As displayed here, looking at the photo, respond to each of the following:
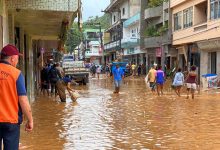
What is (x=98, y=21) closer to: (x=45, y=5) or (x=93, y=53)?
(x=93, y=53)

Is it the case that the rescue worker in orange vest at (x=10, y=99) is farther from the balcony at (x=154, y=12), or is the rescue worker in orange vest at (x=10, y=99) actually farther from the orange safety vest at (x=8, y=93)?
the balcony at (x=154, y=12)

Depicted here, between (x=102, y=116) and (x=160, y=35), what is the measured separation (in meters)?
31.7

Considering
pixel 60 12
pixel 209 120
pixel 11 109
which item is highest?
pixel 60 12

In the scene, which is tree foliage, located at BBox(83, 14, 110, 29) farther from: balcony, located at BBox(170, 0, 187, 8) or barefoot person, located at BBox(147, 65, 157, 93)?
barefoot person, located at BBox(147, 65, 157, 93)

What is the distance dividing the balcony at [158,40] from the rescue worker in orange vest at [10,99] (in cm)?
3614

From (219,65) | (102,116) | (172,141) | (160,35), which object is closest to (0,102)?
(172,141)

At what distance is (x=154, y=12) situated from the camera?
46469 millimetres

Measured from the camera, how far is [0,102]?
14.7 ft

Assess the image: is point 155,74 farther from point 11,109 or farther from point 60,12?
point 11,109

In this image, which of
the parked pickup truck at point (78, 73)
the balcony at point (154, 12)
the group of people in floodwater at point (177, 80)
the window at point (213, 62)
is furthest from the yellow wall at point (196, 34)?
the parked pickup truck at point (78, 73)

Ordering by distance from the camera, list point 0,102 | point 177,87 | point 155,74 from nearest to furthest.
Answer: point 0,102 < point 177,87 < point 155,74

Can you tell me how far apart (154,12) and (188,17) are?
1147 centimetres

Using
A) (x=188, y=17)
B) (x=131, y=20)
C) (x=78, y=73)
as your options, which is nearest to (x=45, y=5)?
(x=78, y=73)

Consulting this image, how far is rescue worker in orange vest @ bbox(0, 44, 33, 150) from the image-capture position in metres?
4.44
